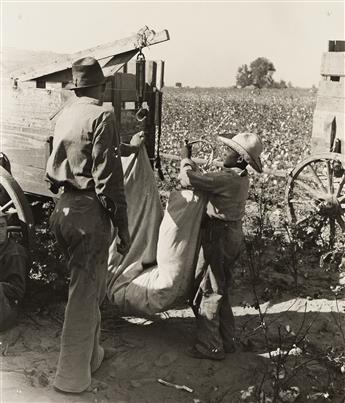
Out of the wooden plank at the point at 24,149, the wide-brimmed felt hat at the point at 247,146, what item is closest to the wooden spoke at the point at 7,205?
the wooden plank at the point at 24,149

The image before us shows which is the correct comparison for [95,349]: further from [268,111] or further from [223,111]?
[268,111]

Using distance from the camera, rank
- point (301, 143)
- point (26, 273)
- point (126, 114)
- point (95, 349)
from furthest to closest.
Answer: point (301, 143), point (126, 114), point (26, 273), point (95, 349)

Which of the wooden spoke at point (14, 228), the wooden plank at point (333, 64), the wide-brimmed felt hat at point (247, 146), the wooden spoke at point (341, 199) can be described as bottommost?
the wooden spoke at point (14, 228)

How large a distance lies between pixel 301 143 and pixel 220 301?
29.3 ft

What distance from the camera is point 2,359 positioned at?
12.2ft

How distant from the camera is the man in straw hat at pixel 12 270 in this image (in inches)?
164

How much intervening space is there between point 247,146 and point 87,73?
4.05 feet

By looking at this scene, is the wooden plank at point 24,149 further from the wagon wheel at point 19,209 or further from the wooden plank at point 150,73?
the wooden plank at point 150,73

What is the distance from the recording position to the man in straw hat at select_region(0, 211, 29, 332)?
13.7 ft

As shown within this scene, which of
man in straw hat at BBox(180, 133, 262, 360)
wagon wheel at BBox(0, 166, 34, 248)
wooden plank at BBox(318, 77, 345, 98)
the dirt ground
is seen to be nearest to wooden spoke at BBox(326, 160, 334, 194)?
wooden plank at BBox(318, 77, 345, 98)

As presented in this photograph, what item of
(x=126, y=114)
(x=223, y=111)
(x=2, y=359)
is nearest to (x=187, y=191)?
(x=126, y=114)

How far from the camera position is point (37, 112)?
4.59 m

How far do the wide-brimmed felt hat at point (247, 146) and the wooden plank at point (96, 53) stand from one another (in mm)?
956

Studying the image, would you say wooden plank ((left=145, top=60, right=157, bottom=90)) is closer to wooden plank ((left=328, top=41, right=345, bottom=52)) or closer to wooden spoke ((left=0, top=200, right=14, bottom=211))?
wooden spoke ((left=0, top=200, right=14, bottom=211))
